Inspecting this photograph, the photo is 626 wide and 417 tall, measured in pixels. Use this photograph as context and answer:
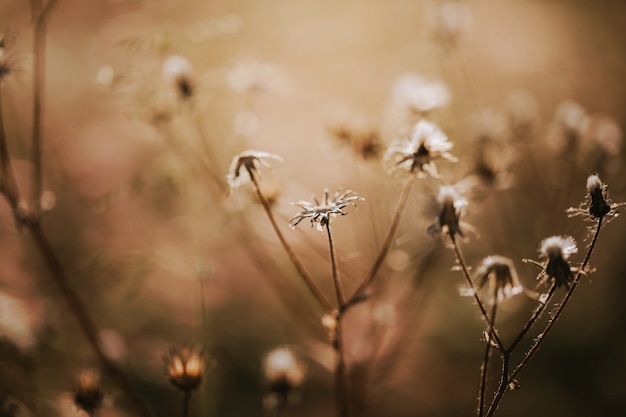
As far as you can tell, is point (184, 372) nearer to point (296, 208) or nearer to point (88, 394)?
point (88, 394)

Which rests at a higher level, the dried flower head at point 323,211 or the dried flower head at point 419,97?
the dried flower head at point 419,97

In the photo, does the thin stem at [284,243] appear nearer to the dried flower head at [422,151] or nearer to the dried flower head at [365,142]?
the dried flower head at [422,151]

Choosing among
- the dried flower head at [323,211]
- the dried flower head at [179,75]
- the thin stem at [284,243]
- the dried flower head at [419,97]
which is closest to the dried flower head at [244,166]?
the thin stem at [284,243]

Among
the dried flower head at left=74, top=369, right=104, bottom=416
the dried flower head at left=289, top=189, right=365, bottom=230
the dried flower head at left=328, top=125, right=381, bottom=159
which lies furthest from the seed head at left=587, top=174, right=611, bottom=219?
the dried flower head at left=74, top=369, right=104, bottom=416

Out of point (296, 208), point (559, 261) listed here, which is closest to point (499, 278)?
point (559, 261)

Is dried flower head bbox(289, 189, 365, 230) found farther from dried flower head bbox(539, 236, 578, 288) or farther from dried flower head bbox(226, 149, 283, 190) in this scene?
dried flower head bbox(539, 236, 578, 288)
